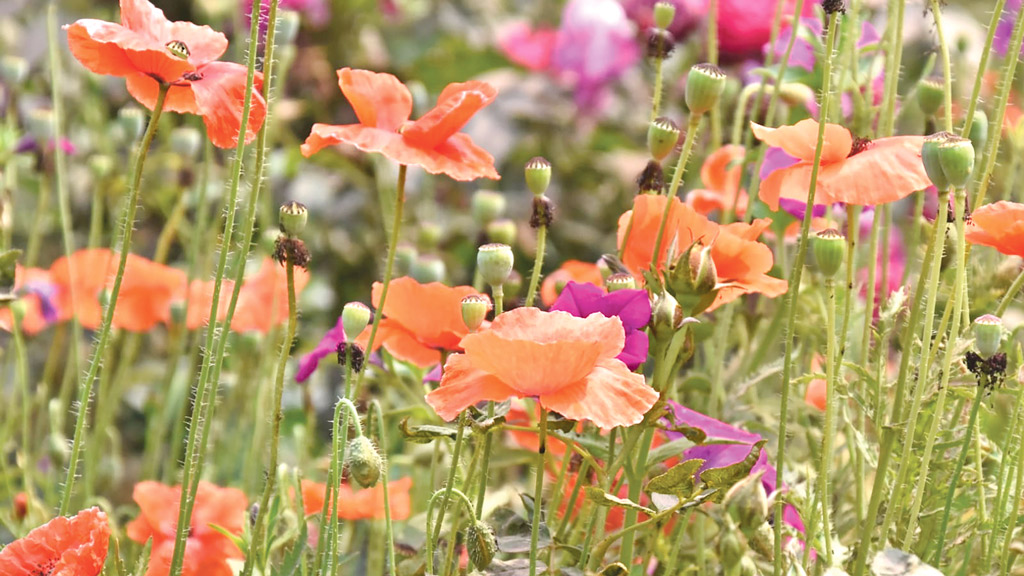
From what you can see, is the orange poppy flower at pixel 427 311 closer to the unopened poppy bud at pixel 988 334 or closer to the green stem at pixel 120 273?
the green stem at pixel 120 273

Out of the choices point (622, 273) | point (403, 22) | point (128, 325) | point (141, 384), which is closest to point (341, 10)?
point (403, 22)

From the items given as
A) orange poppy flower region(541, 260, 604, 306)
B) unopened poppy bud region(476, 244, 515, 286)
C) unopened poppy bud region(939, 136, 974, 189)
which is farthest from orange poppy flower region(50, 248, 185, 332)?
unopened poppy bud region(939, 136, 974, 189)

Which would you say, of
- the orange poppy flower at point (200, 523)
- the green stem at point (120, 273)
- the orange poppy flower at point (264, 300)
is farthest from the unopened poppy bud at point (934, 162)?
the orange poppy flower at point (264, 300)

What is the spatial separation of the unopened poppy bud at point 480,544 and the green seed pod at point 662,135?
0.24 meters

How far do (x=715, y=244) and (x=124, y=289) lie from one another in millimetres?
558

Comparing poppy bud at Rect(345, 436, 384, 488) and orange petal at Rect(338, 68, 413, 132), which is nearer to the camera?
poppy bud at Rect(345, 436, 384, 488)

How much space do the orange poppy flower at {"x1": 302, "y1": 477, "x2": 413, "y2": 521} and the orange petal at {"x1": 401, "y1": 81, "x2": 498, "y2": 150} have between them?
9.3 inches

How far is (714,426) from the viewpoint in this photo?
26.9 inches

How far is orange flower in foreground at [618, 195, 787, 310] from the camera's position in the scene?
63 centimetres

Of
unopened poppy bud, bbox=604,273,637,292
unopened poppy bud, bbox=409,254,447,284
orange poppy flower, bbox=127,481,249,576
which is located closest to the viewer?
unopened poppy bud, bbox=604,273,637,292

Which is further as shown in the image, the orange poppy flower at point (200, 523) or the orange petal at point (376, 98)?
the orange poppy flower at point (200, 523)

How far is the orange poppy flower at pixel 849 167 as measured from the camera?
579 millimetres

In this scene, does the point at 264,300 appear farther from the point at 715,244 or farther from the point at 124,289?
the point at 715,244

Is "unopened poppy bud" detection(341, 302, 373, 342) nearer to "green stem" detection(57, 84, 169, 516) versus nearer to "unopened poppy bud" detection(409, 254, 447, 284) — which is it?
"green stem" detection(57, 84, 169, 516)
